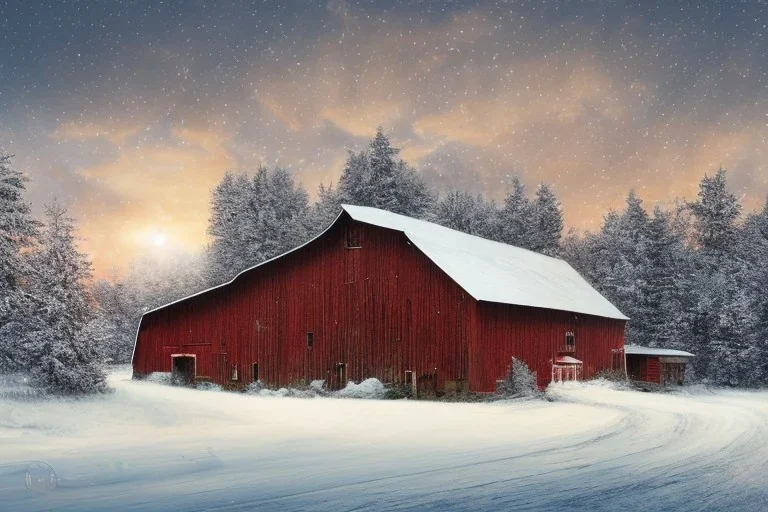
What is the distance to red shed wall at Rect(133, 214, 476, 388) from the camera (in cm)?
3127

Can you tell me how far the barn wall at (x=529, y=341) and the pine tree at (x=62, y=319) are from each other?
1470 cm

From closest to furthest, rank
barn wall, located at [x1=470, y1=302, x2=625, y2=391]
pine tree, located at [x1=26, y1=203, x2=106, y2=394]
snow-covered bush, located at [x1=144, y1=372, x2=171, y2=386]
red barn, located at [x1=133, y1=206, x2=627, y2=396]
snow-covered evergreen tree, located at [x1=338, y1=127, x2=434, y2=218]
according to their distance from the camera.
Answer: pine tree, located at [x1=26, y1=203, x2=106, y2=394], barn wall, located at [x1=470, y1=302, x2=625, y2=391], red barn, located at [x1=133, y1=206, x2=627, y2=396], snow-covered bush, located at [x1=144, y1=372, x2=171, y2=386], snow-covered evergreen tree, located at [x1=338, y1=127, x2=434, y2=218]

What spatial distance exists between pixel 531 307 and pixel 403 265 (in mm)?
6680

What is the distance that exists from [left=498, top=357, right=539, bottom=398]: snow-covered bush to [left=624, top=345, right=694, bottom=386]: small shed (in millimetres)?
17404

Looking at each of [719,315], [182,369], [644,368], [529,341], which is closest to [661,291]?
[719,315]

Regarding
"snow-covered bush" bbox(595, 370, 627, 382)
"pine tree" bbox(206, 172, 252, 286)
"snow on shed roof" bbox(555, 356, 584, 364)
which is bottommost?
"snow-covered bush" bbox(595, 370, 627, 382)

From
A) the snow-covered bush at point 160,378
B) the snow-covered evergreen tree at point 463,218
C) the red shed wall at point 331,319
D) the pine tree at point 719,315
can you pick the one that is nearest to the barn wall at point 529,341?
the red shed wall at point 331,319

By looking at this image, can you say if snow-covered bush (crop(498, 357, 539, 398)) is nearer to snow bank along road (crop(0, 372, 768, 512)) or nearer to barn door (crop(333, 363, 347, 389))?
snow bank along road (crop(0, 372, 768, 512))

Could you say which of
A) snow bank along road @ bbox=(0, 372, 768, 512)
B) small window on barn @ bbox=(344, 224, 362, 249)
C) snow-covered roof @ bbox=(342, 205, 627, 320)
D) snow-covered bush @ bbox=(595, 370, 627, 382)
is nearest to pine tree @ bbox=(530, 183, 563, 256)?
snow-covered roof @ bbox=(342, 205, 627, 320)

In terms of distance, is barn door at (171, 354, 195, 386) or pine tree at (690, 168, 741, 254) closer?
barn door at (171, 354, 195, 386)

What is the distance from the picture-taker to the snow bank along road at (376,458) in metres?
10.0

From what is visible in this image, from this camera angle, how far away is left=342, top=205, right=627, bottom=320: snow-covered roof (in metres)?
32.2

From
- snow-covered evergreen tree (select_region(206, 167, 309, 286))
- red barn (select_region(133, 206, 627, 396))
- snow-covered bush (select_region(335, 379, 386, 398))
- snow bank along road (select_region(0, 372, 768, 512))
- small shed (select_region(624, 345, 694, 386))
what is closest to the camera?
snow bank along road (select_region(0, 372, 768, 512))

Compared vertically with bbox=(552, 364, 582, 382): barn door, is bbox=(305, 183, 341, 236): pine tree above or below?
above
